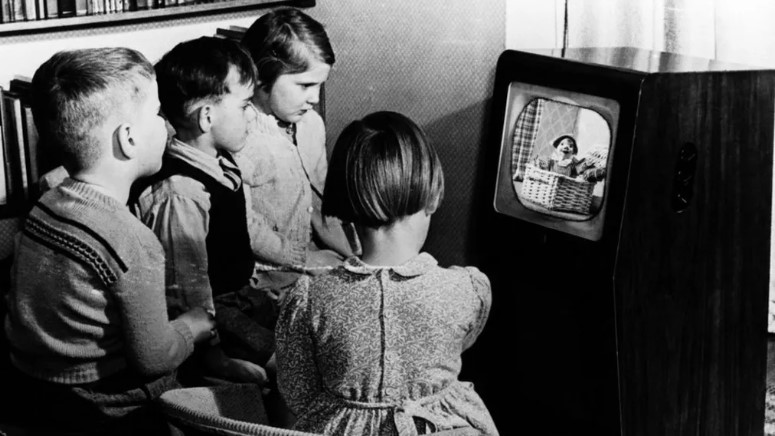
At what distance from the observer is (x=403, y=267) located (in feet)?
5.15

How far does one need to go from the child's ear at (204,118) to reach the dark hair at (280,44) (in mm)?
260

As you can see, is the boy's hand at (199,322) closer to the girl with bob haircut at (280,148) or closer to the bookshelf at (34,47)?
the girl with bob haircut at (280,148)

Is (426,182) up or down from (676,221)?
up

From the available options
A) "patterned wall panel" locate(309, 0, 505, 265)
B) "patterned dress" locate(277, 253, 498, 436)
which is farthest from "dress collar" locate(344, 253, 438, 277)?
"patterned wall panel" locate(309, 0, 505, 265)

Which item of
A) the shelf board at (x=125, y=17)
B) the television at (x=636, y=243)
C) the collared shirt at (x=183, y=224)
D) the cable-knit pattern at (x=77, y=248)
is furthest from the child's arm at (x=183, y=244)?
the television at (x=636, y=243)

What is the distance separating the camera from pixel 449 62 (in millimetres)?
2668

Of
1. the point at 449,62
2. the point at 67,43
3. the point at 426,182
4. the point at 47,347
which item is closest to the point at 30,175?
the point at 67,43

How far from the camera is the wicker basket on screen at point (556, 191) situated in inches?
89.8

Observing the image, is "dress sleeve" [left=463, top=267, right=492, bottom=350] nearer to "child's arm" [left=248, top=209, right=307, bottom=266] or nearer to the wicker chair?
the wicker chair

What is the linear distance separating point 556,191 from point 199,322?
0.89 meters

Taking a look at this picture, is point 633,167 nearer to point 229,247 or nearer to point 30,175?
point 229,247

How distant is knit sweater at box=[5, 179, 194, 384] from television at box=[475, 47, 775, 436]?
94 centimetres

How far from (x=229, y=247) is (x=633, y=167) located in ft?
2.80

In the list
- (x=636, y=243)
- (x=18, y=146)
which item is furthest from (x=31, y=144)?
(x=636, y=243)
